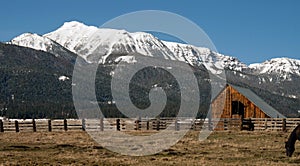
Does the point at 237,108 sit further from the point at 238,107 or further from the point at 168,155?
the point at 168,155

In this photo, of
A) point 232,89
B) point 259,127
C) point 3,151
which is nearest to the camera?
point 3,151

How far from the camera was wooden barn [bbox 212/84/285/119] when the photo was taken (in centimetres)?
5872

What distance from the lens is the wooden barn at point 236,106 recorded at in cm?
5872

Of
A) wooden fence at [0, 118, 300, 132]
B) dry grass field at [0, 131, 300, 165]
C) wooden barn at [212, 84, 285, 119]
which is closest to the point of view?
dry grass field at [0, 131, 300, 165]

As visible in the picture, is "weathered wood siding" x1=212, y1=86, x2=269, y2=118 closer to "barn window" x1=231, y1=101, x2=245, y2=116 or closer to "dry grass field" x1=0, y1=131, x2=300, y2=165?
"barn window" x1=231, y1=101, x2=245, y2=116

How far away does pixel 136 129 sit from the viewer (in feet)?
175

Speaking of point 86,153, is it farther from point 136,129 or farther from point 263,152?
point 136,129

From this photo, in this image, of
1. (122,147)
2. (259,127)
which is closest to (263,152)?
(122,147)

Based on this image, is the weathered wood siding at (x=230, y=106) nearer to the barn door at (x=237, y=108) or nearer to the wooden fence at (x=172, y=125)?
the barn door at (x=237, y=108)

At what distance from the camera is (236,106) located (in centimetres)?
6009

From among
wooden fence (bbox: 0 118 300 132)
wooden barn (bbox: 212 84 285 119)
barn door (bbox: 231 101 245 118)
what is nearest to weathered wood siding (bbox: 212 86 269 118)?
wooden barn (bbox: 212 84 285 119)

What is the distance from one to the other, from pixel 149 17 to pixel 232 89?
37345 millimetres

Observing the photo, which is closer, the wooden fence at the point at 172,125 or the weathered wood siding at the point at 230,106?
the wooden fence at the point at 172,125

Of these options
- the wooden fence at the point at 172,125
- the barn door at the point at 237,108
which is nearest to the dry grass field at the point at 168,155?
the wooden fence at the point at 172,125
